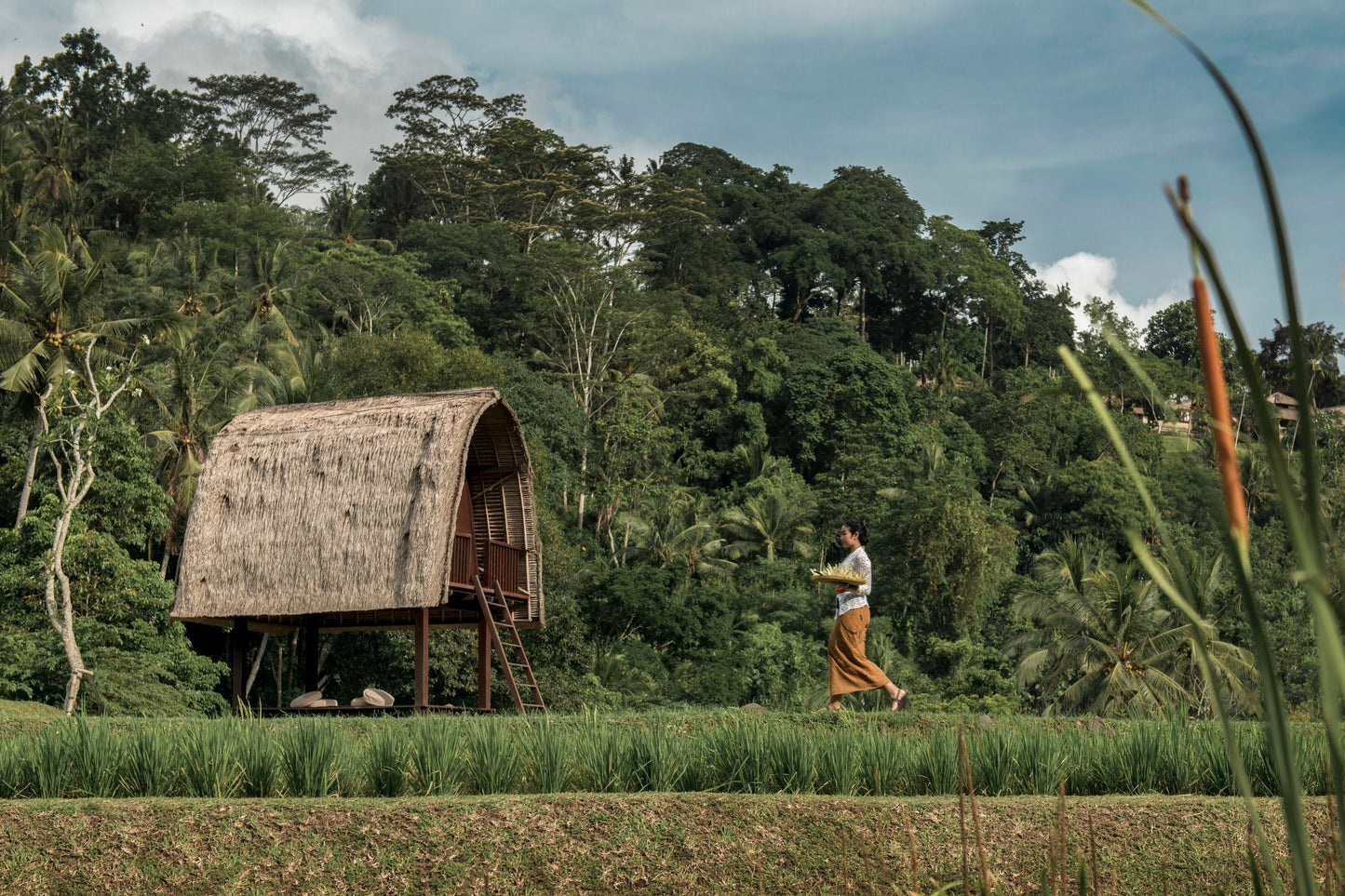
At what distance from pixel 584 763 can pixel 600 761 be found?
0.10m

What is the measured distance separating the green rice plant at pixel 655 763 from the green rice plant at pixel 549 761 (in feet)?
0.97

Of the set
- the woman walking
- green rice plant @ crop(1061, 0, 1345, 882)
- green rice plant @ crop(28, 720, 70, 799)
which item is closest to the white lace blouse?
the woman walking

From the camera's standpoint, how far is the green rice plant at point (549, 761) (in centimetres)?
651

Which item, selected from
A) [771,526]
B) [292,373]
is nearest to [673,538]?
[771,526]

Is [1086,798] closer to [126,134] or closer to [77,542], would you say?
[77,542]

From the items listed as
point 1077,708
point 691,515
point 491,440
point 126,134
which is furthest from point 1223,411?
point 126,134

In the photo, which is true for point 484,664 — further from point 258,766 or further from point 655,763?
point 655,763

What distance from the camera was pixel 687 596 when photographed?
115ft

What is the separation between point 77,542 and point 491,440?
7343 millimetres

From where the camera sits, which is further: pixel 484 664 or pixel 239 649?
pixel 484 664

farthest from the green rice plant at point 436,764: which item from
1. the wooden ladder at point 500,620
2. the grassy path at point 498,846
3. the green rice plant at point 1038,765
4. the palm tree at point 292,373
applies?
the palm tree at point 292,373

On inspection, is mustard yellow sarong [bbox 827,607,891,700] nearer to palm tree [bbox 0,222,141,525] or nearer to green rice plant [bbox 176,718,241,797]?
green rice plant [bbox 176,718,241,797]

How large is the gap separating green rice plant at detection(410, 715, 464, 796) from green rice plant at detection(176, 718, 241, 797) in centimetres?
85

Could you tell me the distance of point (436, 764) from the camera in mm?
6430
